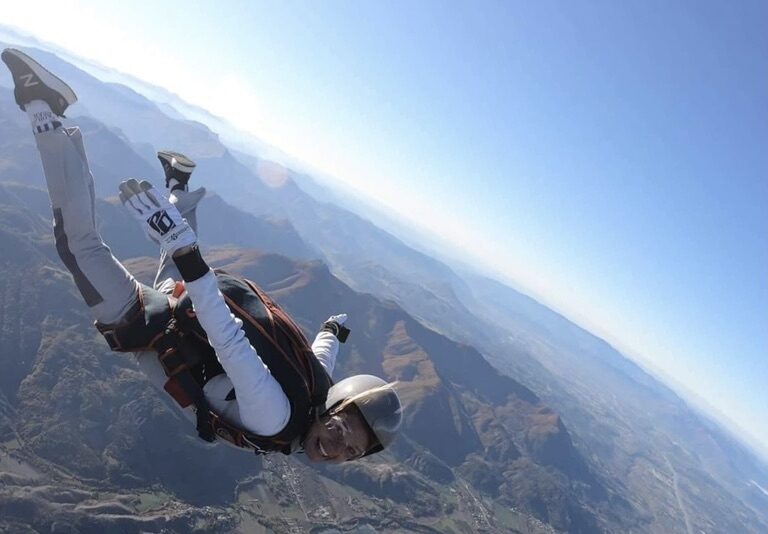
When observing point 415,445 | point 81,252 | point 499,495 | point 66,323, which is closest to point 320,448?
point 81,252

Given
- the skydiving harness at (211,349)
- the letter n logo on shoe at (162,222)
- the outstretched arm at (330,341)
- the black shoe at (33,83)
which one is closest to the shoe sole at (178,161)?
the black shoe at (33,83)

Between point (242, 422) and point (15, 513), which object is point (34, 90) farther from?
point (15, 513)

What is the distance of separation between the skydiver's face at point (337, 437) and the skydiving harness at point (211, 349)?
152 millimetres

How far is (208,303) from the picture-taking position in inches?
152

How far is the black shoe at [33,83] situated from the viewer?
4.59m

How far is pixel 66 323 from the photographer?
4813 inches

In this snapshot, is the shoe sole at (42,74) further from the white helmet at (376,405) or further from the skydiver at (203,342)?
the white helmet at (376,405)

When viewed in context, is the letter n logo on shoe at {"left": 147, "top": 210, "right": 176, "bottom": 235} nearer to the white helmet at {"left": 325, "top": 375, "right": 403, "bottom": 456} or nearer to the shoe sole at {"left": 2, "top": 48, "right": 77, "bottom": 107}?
the shoe sole at {"left": 2, "top": 48, "right": 77, "bottom": 107}

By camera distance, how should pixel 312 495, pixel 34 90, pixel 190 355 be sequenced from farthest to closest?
pixel 312 495, pixel 190 355, pixel 34 90

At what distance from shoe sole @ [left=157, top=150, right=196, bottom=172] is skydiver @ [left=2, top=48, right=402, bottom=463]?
3.40 ft

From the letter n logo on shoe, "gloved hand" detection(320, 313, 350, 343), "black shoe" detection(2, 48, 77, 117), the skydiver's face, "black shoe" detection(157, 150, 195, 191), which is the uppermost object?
"black shoe" detection(2, 48, 77, 117)

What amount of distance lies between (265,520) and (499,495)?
100.0 meters

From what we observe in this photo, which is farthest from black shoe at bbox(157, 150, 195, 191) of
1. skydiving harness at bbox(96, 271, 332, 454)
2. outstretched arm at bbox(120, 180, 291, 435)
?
outstretched arm at bbox(120, 180, 291, 435)

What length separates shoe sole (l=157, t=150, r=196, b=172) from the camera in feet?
18.7
